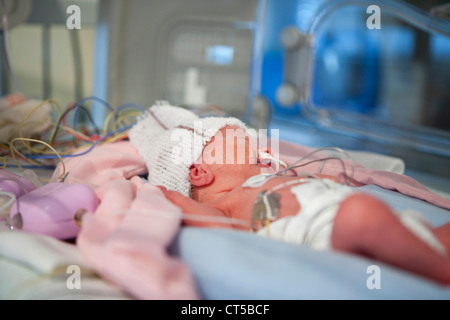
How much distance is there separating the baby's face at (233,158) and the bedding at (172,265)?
10.1 inches

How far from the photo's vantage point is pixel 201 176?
1.07 m

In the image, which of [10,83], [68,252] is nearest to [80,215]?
[68,252]

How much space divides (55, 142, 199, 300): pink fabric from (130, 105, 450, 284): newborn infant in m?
0.07

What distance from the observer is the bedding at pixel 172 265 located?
629 mm

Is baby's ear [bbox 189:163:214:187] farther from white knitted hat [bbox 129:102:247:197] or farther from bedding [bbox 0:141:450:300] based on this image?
bedding [bbox 0:141:450:300]

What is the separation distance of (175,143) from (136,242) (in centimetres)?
48

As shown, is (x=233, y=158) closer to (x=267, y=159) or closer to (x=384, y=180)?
(x=267, y=159)

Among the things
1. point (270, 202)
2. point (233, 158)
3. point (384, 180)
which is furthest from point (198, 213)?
point (384, 180)

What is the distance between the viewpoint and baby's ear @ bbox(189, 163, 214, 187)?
107 centimetres

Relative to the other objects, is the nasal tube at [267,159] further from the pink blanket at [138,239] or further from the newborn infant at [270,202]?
the pink blanket at [138,239]

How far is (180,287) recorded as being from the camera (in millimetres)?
645

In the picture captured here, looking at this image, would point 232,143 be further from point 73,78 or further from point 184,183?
point 73,78

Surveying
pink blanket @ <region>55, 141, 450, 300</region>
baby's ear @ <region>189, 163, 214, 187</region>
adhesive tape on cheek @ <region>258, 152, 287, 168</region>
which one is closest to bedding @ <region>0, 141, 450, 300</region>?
pink blanket @ <region>55, 141, 450, 300</region>

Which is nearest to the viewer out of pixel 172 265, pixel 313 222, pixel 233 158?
pixel 172 265
